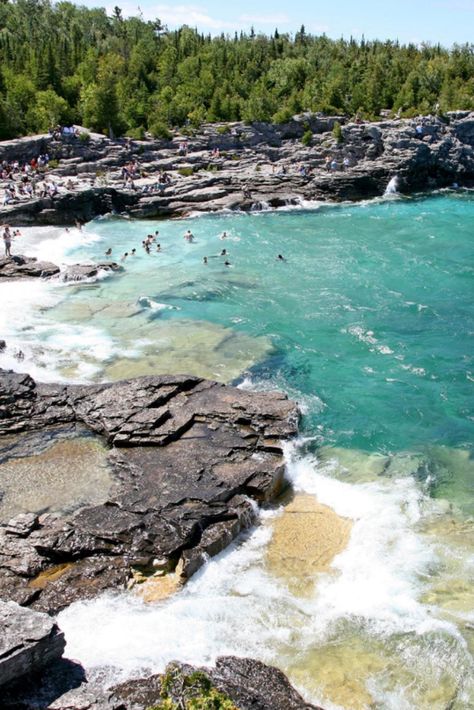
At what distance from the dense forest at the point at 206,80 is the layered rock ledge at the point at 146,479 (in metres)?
58.1

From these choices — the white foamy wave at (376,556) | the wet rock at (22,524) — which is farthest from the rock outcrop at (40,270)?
the wet rock at (22,524)

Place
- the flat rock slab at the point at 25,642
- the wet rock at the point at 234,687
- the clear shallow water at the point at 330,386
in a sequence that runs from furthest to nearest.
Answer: the clear shallow water at the point at 330,386 < the wet rock at the point at 234,687 < the flat rock slab at the point at 25,642

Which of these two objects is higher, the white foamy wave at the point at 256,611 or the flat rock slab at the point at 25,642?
the flat rock slab at the point at 25,642

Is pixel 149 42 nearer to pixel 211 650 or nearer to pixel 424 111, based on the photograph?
pixel 424 111

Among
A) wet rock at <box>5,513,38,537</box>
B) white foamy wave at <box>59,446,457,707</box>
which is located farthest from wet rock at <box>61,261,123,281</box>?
white foamy wave at <box>59,446,457,707</box>

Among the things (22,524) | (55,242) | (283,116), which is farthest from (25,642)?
(283,116)

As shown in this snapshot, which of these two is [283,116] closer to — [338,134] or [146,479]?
[338,134]

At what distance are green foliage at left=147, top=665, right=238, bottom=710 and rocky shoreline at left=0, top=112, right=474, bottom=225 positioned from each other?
53.1 meters

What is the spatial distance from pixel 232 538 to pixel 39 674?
7.57 m

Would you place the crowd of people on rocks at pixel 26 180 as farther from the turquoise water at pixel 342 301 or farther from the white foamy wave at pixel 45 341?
the white foamy wave at pixel 45 341

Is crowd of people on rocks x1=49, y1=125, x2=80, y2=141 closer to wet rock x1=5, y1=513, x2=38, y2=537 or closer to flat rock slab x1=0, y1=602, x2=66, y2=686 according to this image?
wet rock x1=5, y1=513, x2=38, y2=537

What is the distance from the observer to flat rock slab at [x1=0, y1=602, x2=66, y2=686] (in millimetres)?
13023

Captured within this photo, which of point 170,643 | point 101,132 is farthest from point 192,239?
point 170,643

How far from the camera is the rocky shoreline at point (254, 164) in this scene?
65.0 metres
